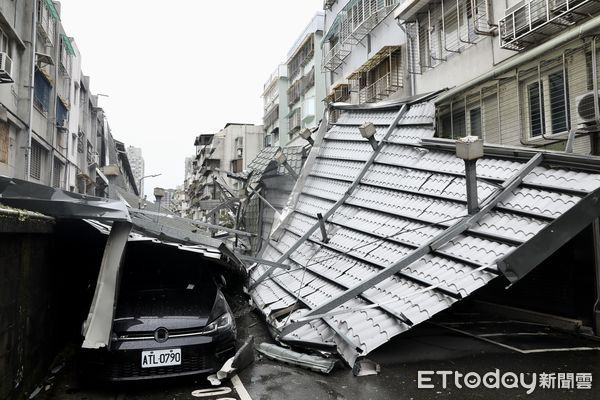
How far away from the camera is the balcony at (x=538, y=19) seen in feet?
24.0

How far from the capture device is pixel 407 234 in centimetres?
682

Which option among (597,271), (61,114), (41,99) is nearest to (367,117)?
(597,271)

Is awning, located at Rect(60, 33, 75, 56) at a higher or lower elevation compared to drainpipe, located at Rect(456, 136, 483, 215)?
higher

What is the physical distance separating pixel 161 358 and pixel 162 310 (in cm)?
71

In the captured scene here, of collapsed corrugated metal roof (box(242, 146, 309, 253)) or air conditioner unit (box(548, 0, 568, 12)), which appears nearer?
air conditioner unit (box(548, 0, 568, 12))

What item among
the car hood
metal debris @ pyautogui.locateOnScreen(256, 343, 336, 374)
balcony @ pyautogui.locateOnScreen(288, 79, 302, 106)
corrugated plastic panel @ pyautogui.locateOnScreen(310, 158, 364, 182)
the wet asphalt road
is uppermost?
balcony @ pyautogui.locateOnScreen(288, 79, 302, 106)

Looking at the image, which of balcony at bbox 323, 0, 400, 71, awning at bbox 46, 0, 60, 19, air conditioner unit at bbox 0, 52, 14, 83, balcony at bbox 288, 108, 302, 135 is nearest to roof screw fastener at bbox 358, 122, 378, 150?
balcony at bbox 323, 0, 400, 71

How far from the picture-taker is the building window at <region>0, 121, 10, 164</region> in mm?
13591

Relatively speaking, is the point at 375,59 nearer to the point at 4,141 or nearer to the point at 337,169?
the point at 337,169

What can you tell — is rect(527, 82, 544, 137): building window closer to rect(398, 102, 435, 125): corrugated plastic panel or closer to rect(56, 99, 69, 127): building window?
rect(398, 102, 435, 125): corrugated plastic panel

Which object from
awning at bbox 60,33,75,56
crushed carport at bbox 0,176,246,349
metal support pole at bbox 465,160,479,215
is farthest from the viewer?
awning at bbox 60,33,75,56

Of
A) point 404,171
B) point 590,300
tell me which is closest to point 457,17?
point 404,171

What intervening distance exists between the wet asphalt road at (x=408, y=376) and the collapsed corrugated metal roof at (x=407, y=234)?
0.49 metres

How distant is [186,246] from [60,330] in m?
2.36
